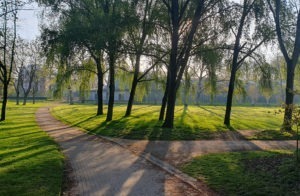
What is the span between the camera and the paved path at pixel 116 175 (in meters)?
7.64

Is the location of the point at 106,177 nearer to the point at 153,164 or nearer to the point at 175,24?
the point at 153,164

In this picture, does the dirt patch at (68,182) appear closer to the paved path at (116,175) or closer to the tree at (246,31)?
the paved path at (116,175)

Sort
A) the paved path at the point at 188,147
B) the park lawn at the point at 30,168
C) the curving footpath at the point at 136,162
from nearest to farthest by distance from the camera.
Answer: the park lawn at the point at 30,168, the curving footpath at the point at 136,162, the paved path at the point at 188,147

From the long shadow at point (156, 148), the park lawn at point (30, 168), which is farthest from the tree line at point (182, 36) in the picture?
the park lawn at point (30, 168)

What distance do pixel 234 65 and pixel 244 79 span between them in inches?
99.0

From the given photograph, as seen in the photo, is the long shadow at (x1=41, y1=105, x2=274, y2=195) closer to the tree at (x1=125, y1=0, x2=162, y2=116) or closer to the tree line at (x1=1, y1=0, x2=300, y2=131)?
the tree line at (x1=1, y1=0, x2=300, y2=131)

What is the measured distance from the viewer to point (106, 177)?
8812 millimetres

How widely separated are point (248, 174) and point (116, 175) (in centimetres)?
326

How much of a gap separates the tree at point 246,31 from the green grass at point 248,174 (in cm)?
1117

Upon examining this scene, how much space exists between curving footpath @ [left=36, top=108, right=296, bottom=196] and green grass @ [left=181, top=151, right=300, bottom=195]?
42 centimetres

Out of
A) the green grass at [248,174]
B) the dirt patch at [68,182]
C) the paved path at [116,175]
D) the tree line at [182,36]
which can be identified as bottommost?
the dirt patch at [68,182]

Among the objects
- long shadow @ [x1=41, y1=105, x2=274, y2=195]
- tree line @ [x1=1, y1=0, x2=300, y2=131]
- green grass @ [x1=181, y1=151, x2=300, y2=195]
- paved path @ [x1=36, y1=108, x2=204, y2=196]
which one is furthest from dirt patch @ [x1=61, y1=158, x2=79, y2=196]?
tree line @ [x1=1, y1=0, x2=300, y2=131]

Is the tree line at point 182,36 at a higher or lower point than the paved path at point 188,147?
higher

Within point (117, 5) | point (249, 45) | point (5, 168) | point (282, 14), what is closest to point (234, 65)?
point (249, 45)
